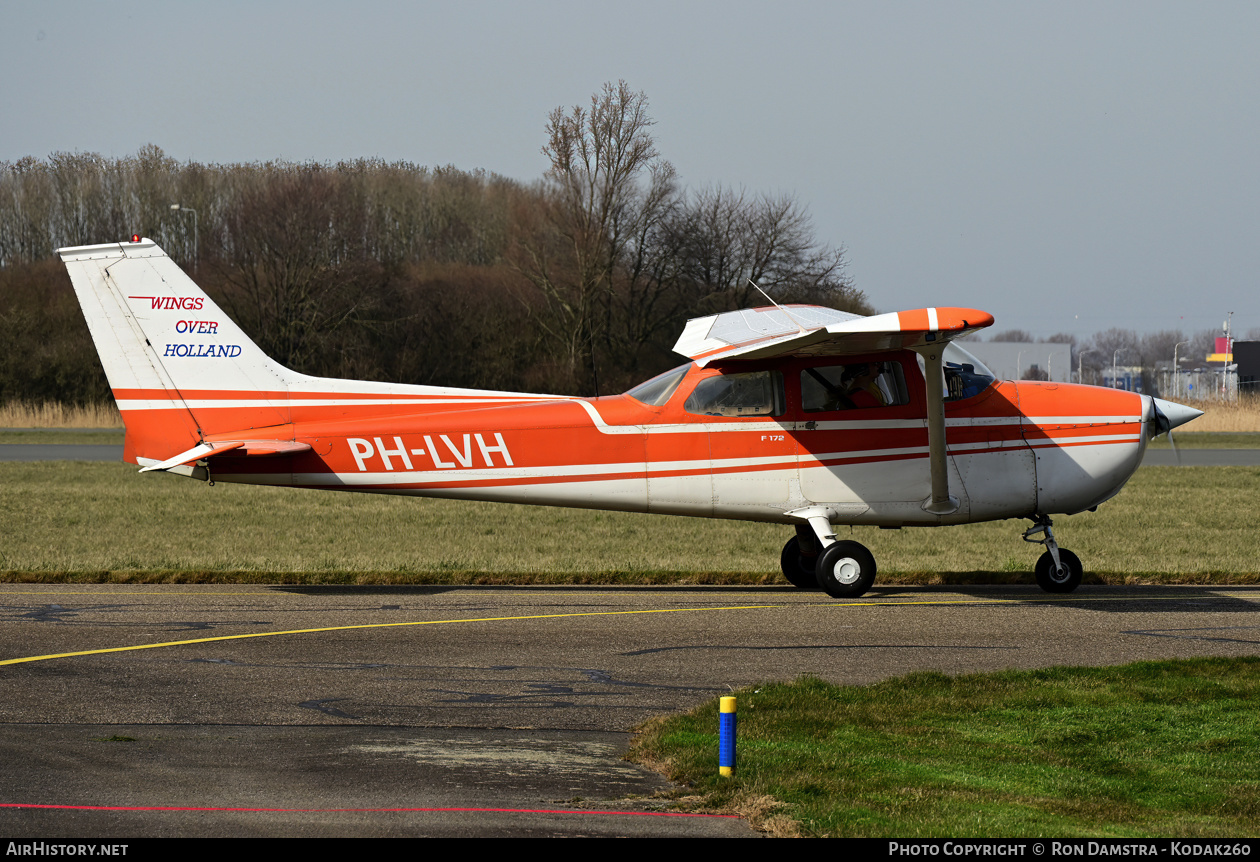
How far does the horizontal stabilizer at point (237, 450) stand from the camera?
1212cm

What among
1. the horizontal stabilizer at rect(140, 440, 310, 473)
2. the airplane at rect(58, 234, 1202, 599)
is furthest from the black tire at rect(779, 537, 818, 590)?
the horizontal stabilizer at rect(140, 440, 310, 473)

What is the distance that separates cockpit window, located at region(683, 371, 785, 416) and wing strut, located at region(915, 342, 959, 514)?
1.53 meters

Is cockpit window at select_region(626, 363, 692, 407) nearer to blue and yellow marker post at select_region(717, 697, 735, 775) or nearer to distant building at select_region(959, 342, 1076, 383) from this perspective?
blue and yellow marker post at select_region(717, 697, 735, 775)

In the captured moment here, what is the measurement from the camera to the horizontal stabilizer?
12117 mm

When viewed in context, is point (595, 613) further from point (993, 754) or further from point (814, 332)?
point (993, 754)

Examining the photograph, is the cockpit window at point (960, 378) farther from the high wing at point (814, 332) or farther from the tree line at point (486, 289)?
the tree line at point (486, 289)

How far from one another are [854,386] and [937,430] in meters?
0.99

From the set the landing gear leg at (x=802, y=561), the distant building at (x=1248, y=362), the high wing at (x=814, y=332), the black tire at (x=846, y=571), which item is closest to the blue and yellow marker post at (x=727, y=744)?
the high wing at (x=814, y=332)

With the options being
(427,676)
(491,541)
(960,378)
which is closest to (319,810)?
(427,676)

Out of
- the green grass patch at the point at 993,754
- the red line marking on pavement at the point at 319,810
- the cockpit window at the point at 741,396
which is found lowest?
the green grass patch at the point at 993,754

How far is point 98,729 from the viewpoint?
285 inches

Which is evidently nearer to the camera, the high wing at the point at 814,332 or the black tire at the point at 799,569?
the high wing at the point at 814,332

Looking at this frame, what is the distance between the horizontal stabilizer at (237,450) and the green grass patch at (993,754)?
6290mm

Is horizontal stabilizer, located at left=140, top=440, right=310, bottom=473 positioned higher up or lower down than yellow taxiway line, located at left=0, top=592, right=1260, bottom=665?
higher up
